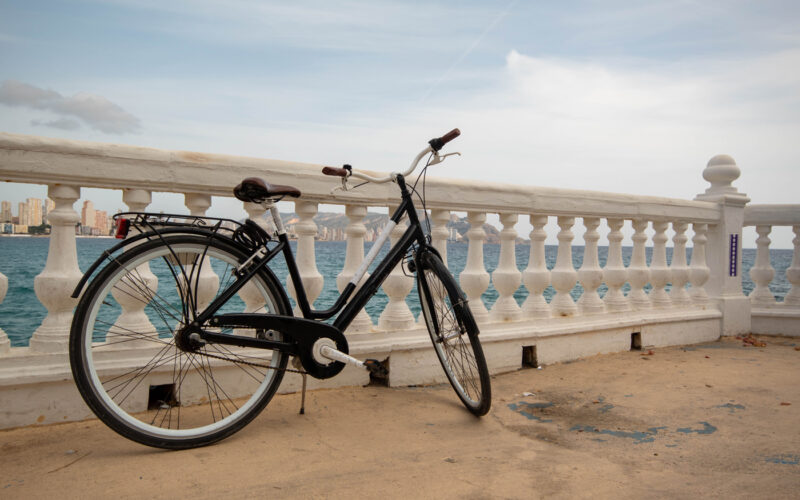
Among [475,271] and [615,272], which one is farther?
[615,272]

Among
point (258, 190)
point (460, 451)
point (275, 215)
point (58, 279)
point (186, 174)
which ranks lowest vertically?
point (460, 451)

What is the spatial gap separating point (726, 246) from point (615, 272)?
1817 millimetres

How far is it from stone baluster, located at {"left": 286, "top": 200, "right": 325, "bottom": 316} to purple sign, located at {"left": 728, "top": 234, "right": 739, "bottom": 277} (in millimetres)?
4766

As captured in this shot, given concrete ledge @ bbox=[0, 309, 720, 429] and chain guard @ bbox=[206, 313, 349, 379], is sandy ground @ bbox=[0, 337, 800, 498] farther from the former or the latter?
chain guard @ bbox=[206, 313, 349, 379]

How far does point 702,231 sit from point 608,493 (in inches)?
180

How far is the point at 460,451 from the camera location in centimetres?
274

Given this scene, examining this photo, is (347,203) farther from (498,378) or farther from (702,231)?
(702,231)

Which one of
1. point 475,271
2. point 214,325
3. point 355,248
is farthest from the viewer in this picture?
point 475,271

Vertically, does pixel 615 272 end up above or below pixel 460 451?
above

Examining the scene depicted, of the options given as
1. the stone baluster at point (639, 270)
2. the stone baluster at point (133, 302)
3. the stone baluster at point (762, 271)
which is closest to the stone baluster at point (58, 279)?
the stone baluster at point (133, 302)

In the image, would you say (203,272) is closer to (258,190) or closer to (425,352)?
(258,190)

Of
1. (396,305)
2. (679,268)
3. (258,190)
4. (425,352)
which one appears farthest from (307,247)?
(679,268)

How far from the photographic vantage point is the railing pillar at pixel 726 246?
19.7ft

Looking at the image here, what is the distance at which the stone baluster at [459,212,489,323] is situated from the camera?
13.8ft
